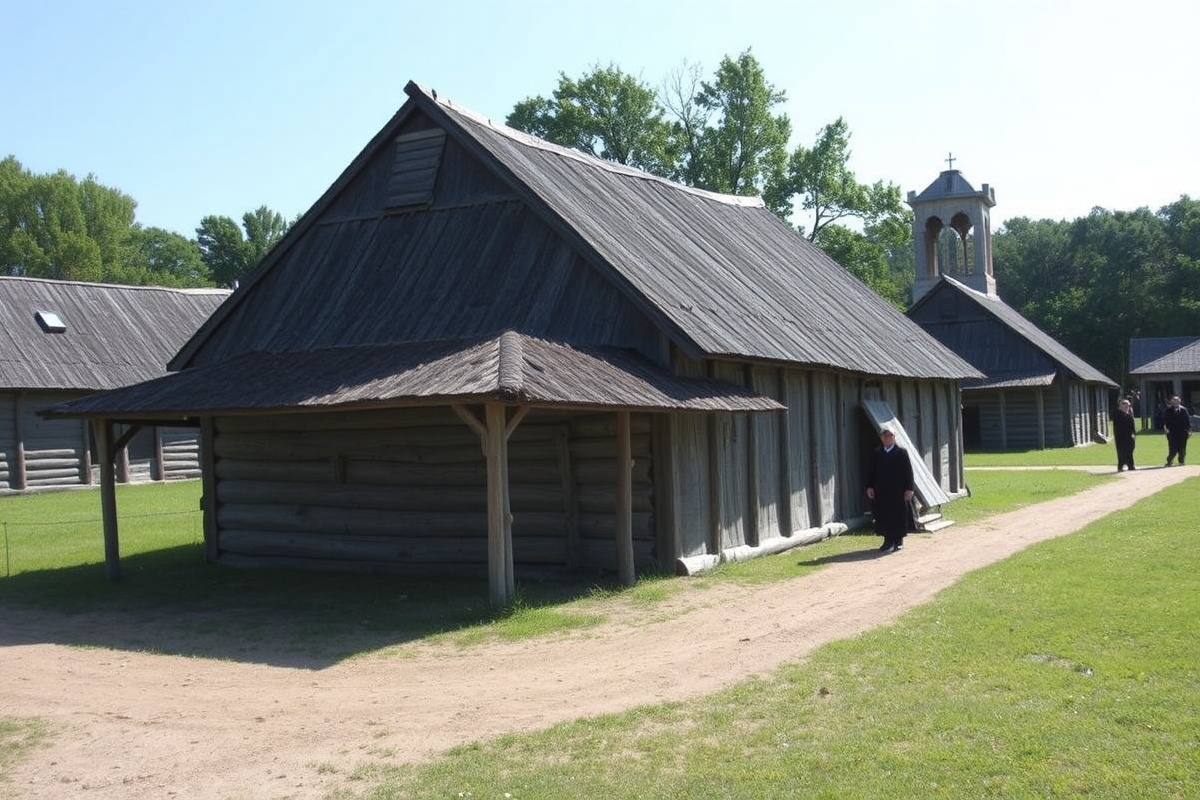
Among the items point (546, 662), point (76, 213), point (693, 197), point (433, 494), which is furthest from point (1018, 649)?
point (76, 213)

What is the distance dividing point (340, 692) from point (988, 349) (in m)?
39.6

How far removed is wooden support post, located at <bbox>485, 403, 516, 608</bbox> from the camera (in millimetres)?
12469

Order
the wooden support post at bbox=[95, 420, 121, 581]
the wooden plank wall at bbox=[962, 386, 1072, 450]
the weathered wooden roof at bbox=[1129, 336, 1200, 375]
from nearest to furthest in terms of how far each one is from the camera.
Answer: the wooden support post at bbox=[95, 420, 121, 581] → the wooden plank wall at bbox=[962, 386, 1072, 450] → the weathered wooden roof at bbox=[1129, 336, 1200, 375]

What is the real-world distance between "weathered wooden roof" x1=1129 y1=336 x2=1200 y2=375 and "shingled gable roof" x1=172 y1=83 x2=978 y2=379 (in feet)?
122

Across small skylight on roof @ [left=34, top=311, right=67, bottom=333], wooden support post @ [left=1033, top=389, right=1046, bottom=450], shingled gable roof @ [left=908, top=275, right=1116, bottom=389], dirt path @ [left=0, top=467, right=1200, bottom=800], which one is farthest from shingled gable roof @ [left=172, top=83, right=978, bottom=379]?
wooden support post @ [left=1033, top=389, right=1046, bottom=450]

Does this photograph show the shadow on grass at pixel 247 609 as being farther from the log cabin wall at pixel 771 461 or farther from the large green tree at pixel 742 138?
the large green tree at pixel 742 138

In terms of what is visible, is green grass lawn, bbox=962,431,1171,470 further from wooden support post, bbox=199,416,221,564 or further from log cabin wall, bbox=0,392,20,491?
log cabin wall, bbox=0,392,20,491

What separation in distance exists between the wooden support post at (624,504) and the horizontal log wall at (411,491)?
0.67 metres

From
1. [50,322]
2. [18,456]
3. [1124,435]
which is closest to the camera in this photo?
[1124,435]

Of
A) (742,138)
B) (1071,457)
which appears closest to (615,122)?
(742,138)

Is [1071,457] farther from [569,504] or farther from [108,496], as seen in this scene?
[108,496]

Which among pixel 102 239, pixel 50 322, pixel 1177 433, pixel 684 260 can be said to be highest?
pixel 102 239

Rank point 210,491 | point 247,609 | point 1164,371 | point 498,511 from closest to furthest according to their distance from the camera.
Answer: point 498,511 < point 247,609 < point 210,491 < point 1164,371

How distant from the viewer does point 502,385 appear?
1183cm
